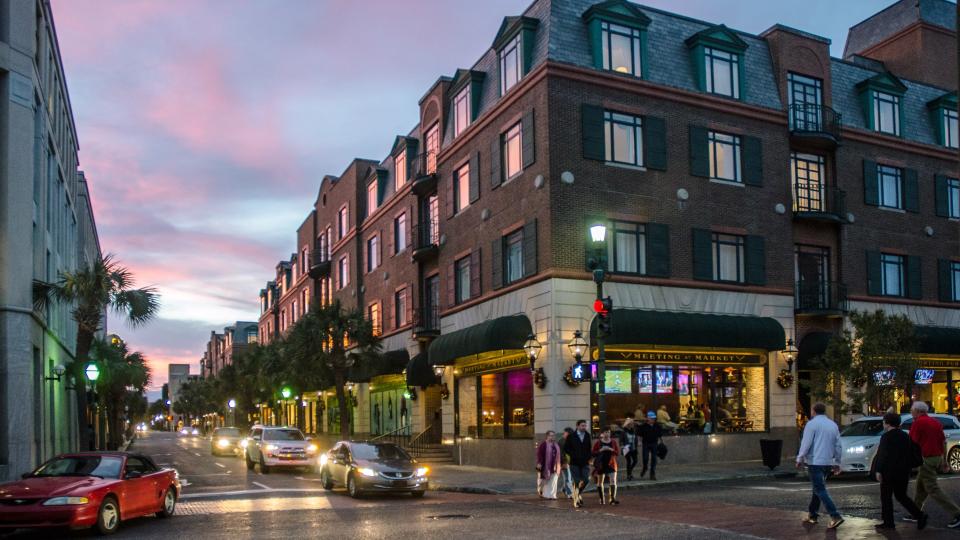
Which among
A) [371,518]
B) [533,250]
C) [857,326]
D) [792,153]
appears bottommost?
[371,518]

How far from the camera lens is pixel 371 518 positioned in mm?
17406

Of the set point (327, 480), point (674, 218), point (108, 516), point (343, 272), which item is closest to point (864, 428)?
point (674, 218)

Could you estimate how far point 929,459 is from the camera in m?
14.3

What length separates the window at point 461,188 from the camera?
114ft

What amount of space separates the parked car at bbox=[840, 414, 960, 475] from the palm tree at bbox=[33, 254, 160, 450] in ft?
64.2

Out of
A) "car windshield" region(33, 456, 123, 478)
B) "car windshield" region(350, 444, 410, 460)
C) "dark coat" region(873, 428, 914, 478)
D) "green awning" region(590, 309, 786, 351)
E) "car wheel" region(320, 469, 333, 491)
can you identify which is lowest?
"car wheel" region(320, 469, 333, 491)

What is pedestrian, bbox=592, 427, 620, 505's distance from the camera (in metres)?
19.0

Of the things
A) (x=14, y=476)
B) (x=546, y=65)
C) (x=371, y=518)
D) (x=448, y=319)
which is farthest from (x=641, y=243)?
(x=14, y=476)

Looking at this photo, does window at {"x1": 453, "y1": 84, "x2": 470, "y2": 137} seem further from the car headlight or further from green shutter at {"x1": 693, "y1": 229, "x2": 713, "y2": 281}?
the car headlight

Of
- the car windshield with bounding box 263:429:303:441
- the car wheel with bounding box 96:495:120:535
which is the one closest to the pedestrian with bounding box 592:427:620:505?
the car wheel with bounding box 96:495:120:535

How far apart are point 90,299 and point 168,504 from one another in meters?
11.1

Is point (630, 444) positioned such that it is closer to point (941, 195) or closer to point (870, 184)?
point (870, 184)

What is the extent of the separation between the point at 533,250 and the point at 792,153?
10.8 m

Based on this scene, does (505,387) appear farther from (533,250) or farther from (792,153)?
(792,153)
